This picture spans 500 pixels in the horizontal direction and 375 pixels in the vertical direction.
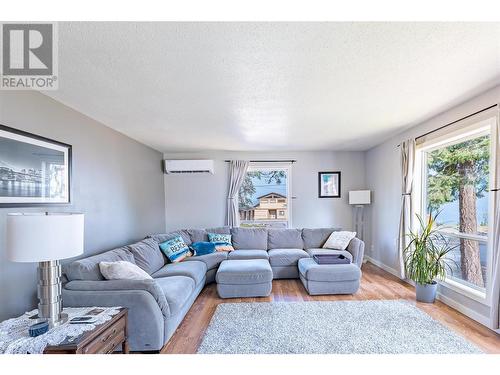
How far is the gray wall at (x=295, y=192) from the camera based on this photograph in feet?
17.5

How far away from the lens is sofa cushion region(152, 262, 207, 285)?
3.03 m

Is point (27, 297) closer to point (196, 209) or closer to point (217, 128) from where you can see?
point (217, 128)

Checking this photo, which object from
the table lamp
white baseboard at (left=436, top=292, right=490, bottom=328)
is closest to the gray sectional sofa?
the table lamp

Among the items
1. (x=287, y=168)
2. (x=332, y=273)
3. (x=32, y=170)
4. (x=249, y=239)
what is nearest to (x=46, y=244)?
(x=32, y=170)

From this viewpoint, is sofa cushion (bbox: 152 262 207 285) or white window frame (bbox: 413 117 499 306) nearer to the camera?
white window frame (bbox: 413 117 499 306)

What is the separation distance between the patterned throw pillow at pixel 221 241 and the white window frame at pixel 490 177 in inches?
119

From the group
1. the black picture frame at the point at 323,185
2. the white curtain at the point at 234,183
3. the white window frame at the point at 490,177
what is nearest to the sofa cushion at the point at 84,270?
the white curtain at the point at 234,183

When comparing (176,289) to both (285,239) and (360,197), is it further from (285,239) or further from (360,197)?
(360,197)

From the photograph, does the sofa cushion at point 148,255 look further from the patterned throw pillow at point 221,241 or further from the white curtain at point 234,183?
the white curtain at point 234,183

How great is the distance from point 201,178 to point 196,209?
2.30 ft

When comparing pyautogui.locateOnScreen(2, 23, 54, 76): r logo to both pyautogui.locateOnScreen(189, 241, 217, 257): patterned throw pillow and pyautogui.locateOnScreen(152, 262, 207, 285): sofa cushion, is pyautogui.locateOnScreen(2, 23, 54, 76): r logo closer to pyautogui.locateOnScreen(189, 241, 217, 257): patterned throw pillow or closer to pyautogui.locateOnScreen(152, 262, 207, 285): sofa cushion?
pyautogui.locateOnScreen(152, 262, 207, 285): sofa cushion

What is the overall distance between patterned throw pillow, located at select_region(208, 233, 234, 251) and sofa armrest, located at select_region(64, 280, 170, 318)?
7.10ft

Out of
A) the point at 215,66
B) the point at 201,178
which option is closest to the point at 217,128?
the point at 215,66

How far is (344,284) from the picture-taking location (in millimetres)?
3307
